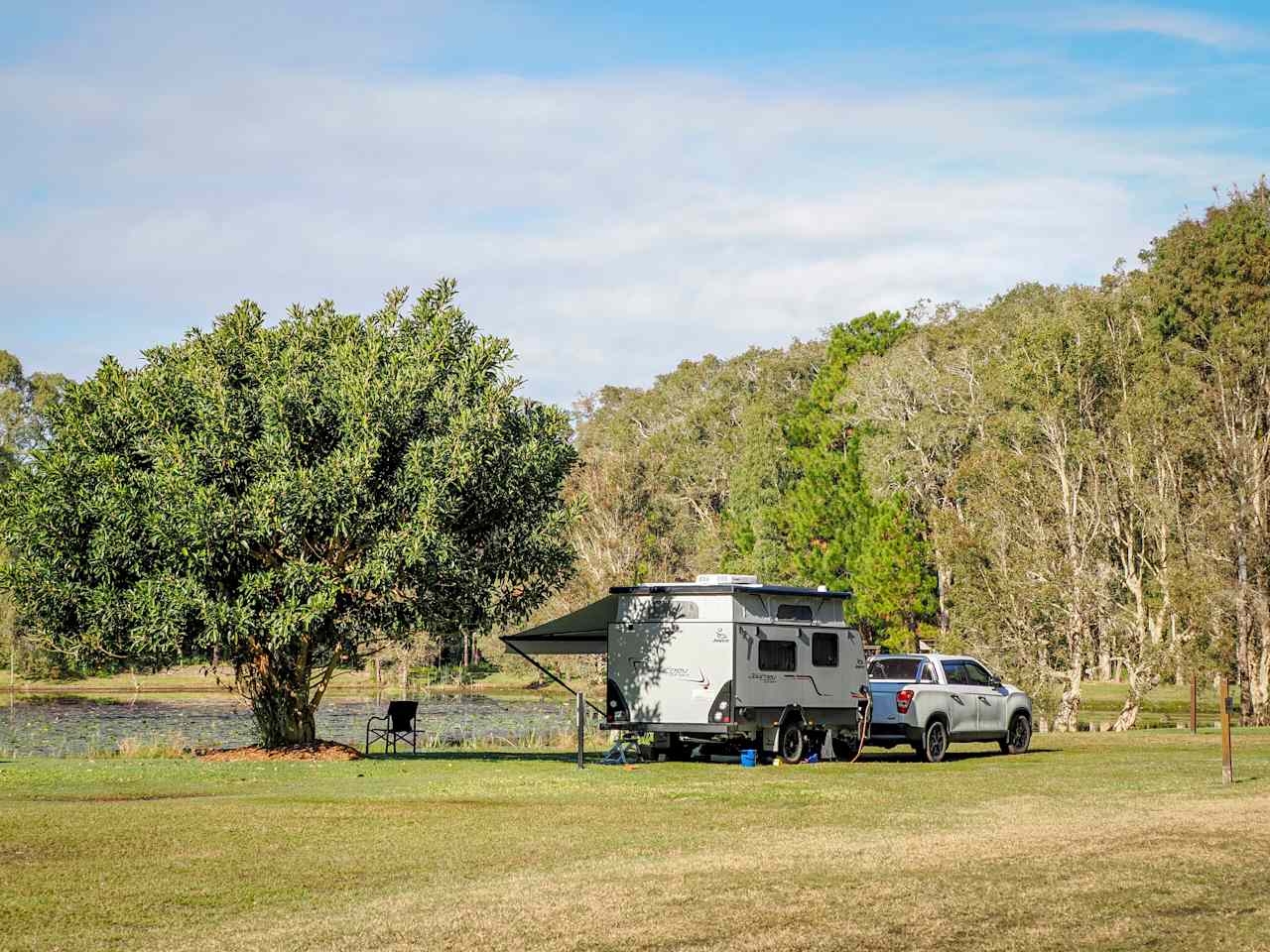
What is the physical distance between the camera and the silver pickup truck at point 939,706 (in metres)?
24.5

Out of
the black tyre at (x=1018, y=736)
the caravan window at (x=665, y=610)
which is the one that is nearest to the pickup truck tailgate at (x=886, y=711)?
the black tyre at (x=1018, y=736)

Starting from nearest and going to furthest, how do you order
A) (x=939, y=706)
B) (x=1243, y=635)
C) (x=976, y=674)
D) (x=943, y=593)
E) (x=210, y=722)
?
(x=939, y=706) → (x=976, y=674) → (x=1243, y=635) → (x=210, y=722) → (x=943, y=593)

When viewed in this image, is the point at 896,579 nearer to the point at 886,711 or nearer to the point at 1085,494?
the point at 1085,494

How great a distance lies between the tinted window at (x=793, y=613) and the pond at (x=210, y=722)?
9635 mm

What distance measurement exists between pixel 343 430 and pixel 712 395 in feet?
221

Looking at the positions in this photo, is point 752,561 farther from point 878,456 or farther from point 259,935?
point 259,935

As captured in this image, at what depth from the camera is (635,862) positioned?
38.9 feet

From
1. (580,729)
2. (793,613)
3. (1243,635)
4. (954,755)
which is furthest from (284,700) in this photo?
(1243,635)

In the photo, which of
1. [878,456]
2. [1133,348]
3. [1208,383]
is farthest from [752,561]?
[1208,383]

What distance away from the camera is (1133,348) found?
46969mm

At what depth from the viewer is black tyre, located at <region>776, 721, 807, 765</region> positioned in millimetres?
23391

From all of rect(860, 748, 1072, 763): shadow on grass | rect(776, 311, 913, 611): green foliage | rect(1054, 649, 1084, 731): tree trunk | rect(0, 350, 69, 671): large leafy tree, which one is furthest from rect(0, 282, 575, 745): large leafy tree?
rect(0, 350, 69, 671): large leafy tree

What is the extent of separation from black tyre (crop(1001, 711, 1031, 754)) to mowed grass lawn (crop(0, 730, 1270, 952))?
21.0ft

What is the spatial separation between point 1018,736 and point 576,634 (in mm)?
8198
